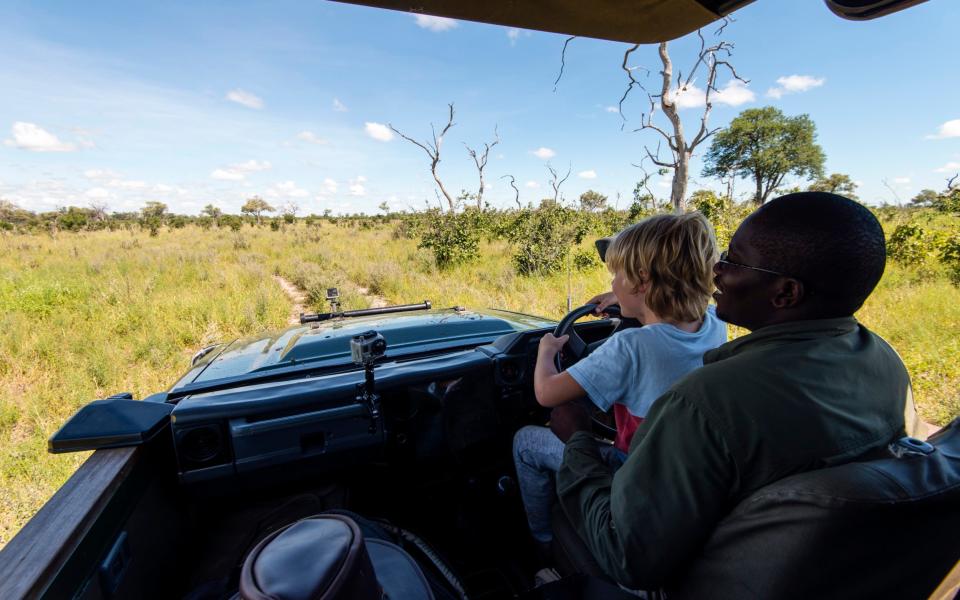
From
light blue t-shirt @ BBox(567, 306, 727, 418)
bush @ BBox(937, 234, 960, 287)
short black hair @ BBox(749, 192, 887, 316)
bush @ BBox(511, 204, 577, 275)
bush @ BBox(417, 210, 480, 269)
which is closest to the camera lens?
short black hair @ BBox(749, 192, 887, 316)

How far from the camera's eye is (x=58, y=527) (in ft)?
3.32

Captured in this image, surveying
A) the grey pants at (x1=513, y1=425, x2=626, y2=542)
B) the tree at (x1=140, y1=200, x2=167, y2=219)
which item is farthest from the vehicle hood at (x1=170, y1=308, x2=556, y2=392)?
the tree at (x1=140, y1=200, x2=167, y2=219)

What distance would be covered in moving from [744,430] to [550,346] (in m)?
0.99

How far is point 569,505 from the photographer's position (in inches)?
57.2

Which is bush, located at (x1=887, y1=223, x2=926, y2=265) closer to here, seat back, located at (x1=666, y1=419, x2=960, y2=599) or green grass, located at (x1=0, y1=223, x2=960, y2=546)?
green grass, located at (x1=0, y1=223, x2=960, y2=546)

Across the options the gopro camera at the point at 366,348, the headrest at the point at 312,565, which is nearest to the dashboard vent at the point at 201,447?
the gopro camera at the point at 366,348

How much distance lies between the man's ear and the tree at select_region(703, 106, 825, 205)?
35.2 metres

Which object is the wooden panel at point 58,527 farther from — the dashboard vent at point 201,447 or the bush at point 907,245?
the bush at point 907,245

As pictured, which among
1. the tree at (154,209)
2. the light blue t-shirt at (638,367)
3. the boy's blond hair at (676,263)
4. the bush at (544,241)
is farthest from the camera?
the tree at (154,209)

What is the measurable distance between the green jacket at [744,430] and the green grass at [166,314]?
389cm

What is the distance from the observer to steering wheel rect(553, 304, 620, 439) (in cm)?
216

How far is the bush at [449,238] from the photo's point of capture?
46.7ft

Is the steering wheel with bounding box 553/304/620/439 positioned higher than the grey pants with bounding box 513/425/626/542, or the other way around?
the steering wheel with bounding box 553/304/620/439

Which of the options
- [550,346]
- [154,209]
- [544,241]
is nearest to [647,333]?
[550,346]
